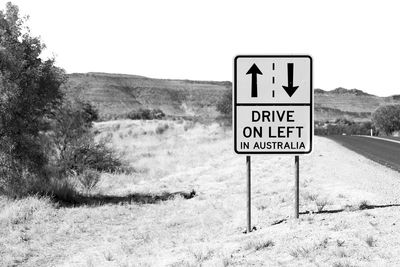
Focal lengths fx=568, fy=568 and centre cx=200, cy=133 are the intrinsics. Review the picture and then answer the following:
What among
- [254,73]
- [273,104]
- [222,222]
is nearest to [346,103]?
[222,222]

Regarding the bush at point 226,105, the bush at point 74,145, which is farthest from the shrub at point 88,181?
the bush at point 226,105

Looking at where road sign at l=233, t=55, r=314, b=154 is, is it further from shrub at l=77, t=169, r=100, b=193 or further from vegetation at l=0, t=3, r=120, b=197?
shrub at l=77, t=169, r=100, b=193

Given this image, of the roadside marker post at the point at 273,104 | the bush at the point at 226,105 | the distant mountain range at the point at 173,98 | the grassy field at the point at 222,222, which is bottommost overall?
the grassy field at the point at 222,222

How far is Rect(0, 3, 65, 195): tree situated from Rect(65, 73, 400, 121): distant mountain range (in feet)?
249

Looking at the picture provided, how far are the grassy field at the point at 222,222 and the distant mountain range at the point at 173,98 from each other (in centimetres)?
7621

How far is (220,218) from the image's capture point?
10.2 meters

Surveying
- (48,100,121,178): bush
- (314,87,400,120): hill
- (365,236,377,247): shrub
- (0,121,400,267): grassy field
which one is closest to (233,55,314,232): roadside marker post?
(0,121,400,267): grassy field

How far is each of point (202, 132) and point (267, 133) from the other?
116 ft

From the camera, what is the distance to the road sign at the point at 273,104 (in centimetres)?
788

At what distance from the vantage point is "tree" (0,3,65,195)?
530 inches

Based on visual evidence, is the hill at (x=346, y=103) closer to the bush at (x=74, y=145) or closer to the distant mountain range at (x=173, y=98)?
the distant mountain range at (x=173, y=98)

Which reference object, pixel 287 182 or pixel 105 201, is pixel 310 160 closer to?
pixel 287 182

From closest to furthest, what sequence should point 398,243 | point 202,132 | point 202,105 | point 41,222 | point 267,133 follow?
point 398,243 < point 267,133 < point 41,222 < point 202,132 < point 202,105

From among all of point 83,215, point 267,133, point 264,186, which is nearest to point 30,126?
point 83,215
